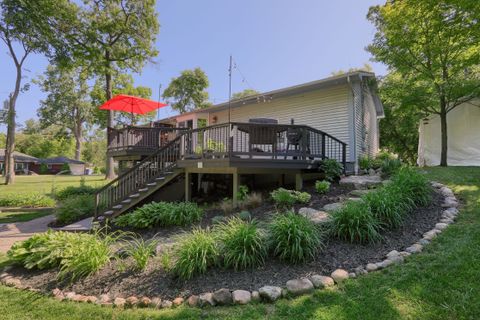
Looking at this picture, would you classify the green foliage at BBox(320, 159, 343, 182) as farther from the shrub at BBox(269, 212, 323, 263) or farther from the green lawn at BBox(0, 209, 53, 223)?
the green lawn at BBox(0, 209, 53, 223)

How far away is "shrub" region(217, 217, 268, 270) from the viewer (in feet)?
12.8

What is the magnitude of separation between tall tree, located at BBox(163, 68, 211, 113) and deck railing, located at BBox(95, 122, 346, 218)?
20.7 m

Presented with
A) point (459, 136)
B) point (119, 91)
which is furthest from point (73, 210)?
point (119, 91)

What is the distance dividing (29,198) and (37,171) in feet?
153

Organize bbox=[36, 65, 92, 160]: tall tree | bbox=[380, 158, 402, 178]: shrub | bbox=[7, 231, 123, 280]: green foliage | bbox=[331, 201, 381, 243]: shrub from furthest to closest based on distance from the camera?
bbox=[36, 65, 92, 160]: tall tree < bbox=[380, 158, 402, 178]: shrub < bbox=[331, 201, 381, 243]: shrub < bbox=[7, 231, 123, 280]: green foliage

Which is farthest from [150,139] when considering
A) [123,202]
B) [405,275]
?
[405,275]

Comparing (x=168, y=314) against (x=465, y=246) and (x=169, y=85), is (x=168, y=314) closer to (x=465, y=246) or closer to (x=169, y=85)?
(x=465, y=246)

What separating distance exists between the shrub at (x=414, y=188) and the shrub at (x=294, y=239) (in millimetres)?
2534

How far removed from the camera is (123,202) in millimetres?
8344

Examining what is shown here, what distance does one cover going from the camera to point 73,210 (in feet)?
30.0

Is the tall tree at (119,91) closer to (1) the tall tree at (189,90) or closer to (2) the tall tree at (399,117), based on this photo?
(1) the tall tree at (189,90)

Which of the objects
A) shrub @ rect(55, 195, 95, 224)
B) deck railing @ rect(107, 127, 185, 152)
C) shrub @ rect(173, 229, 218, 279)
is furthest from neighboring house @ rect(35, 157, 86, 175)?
shrub @ rect(173, 229, 218, 279)

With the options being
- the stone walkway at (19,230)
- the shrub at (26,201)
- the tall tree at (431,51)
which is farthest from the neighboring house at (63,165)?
the tall tree at (431,51)

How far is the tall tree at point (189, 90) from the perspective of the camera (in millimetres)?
28922
